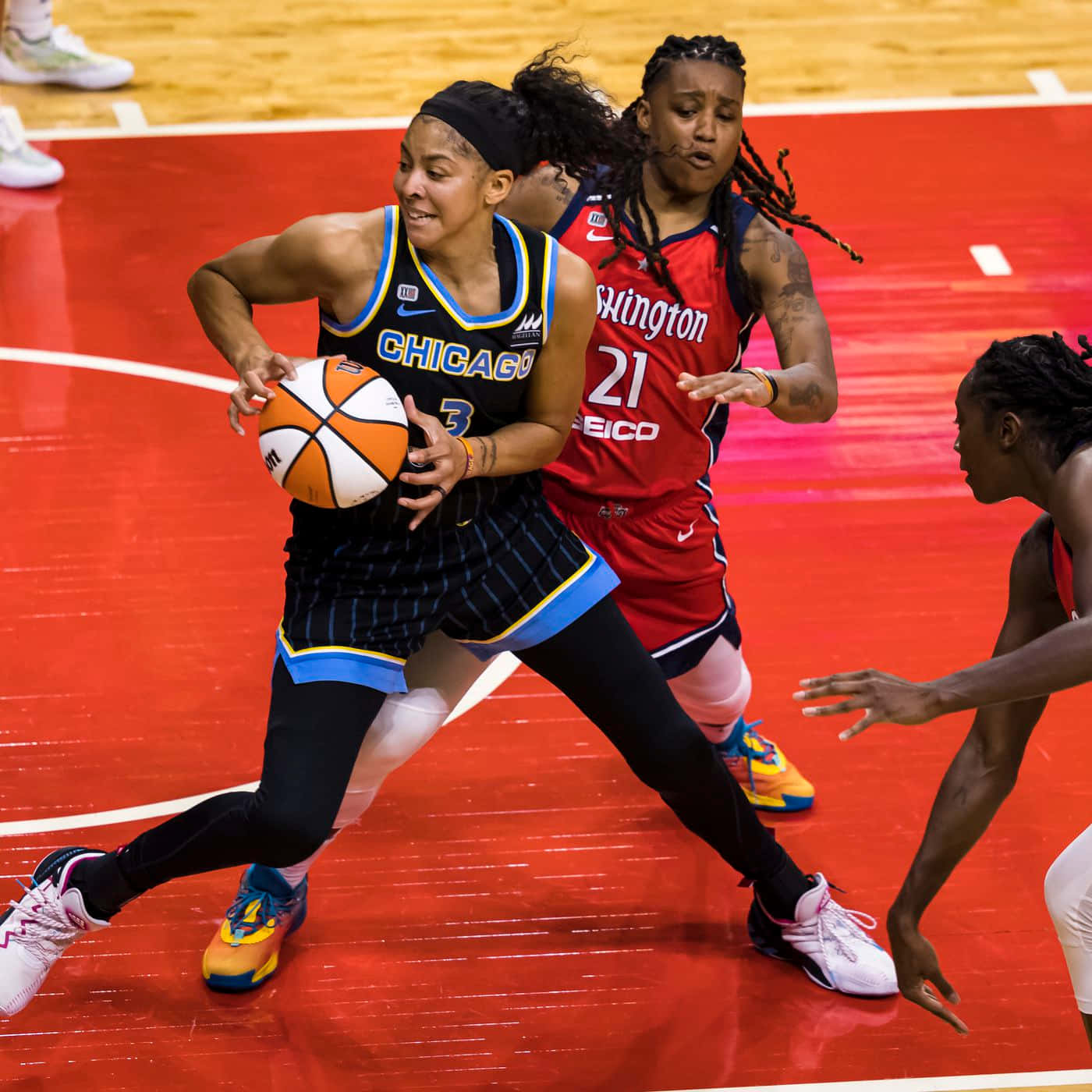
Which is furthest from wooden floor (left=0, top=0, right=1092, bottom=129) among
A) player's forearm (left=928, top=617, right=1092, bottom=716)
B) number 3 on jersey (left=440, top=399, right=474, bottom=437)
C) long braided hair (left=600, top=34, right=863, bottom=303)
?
player's forearm (left=928, top=617, right=1092, bottom=716)

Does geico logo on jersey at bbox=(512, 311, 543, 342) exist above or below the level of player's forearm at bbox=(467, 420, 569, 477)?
above

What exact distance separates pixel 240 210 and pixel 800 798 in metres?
4.61

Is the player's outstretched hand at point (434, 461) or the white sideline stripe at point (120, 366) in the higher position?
the player's outstretched hand at point (434, 461)

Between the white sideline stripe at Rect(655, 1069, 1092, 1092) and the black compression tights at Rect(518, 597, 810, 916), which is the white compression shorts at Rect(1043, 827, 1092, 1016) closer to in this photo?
the white sideline stripe at Rect(655, 1069, 1092, 1092)

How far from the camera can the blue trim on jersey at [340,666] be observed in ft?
11.8

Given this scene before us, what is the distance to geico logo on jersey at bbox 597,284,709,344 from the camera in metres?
4.06

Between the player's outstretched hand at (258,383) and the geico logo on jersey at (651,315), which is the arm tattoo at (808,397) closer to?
the geico logo on jersey at (651,315)

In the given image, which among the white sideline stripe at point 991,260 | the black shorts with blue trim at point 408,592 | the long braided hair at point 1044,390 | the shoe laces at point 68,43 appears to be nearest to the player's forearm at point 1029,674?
the long braided hair at point 1044,390

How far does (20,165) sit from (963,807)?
641 centimetres

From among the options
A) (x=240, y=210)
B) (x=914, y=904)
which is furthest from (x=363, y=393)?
(x=240, y=210)

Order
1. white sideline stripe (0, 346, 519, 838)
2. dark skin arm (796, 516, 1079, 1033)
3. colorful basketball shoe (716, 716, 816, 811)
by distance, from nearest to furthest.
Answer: dark skin arm (796, 516, 1079, 1033), white sideline stripe (0, 346, 519, 838), colorful basketball shoe (716, 716, 816, 811)

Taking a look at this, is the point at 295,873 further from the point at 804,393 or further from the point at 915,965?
the point at 804,393

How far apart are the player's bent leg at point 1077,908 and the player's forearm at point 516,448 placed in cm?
143

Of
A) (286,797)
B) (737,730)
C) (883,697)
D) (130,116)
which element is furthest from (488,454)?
(130,116)
